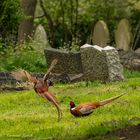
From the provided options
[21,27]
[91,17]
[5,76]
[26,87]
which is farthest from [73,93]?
[91,17]

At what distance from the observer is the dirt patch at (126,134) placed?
29.2 ft

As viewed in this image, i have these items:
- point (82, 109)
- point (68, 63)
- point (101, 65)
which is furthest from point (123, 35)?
point (82, 109)

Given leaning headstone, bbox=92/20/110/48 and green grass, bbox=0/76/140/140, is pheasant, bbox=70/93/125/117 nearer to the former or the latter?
green grass, bbox=0/76/140/140

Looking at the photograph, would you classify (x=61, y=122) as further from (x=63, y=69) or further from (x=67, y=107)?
(x=63, y=69)

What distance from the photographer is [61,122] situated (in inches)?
460

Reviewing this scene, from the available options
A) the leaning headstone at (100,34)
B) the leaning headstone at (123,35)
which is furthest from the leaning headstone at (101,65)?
the leaning headstone at (123,35)

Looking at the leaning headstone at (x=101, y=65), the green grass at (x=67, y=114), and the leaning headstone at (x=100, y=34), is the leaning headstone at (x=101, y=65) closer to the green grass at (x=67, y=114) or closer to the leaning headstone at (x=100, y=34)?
the green grass at (x=67, y=114)

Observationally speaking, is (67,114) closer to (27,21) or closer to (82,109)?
(82,109)

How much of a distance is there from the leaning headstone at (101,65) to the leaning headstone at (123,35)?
1279cm

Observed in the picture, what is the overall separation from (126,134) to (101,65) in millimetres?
9906

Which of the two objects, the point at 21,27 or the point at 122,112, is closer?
the point at 122,112

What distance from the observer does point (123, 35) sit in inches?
1266

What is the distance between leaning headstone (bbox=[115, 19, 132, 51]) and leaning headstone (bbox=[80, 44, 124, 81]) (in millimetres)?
12788

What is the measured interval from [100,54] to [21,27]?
37.1ft
